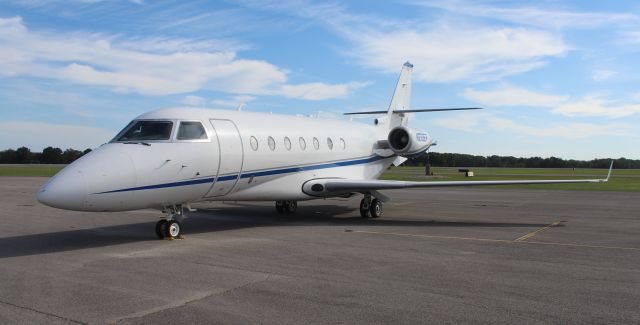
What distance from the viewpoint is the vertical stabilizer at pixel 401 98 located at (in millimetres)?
21584

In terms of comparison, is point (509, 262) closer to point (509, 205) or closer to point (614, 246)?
point (614, 246)

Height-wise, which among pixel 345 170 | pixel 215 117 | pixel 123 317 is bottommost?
pixel 123 317

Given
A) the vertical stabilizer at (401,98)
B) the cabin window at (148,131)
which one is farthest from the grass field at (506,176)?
the cabin window at (148,131)

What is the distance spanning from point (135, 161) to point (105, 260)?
6.67ft

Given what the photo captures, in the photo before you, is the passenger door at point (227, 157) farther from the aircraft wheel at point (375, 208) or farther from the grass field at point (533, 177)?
the grass field at point (533, 177)

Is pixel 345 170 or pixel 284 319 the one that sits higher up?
pixel 345 170

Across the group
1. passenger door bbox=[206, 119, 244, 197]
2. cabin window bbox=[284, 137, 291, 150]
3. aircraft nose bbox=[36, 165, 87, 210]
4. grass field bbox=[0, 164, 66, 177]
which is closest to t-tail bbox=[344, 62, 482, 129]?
cabin window bbox=[284, 137, 291, 150]

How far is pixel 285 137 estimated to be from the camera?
14695 millimetres

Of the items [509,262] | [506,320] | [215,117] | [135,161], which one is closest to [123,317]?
[506,320]

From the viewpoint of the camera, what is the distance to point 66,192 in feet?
30.2

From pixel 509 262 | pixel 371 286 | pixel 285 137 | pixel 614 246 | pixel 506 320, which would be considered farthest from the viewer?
pixel 285 137

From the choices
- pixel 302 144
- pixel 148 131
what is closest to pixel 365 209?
pixel 302 144

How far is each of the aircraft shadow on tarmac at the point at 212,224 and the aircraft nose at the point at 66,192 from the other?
4.80 feet

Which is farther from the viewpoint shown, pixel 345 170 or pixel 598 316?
pixel 345 170
